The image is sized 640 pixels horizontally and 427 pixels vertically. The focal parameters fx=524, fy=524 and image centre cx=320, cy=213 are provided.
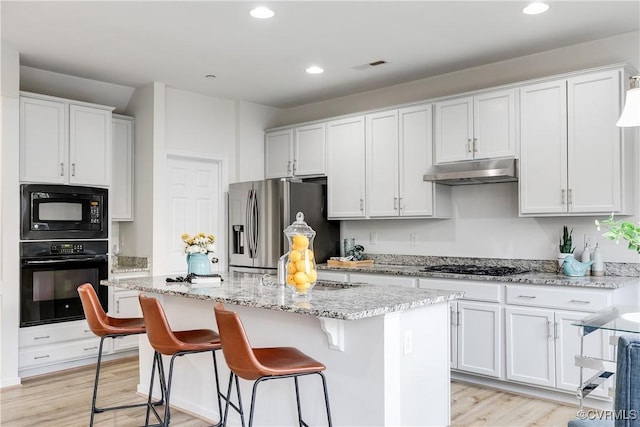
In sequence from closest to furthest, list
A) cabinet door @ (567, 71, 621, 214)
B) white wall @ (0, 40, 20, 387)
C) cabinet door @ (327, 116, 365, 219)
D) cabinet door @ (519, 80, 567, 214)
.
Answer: cabinet door @ (567, 71, 621, 214), cabinet door @ (519, 80, 567, 214), white wall @ (0, 40, 20, 387), cabinet door @ (327, 116, 365, 219)

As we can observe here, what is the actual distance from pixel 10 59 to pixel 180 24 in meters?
1.57

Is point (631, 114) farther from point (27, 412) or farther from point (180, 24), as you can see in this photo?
point (27, 412)

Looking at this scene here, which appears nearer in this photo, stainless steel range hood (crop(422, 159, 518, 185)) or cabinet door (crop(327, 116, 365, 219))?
stainless steel range hood (crop(422, 159, 518, 185))

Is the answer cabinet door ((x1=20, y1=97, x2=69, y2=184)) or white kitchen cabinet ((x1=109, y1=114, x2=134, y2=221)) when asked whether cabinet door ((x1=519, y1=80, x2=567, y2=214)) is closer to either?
white kitchen cabinet ((x1=109, y1=114, x2=134, y2=221))

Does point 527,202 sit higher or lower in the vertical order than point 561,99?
lower

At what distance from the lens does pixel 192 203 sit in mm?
5555

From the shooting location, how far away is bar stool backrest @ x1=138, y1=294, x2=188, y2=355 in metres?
2.70

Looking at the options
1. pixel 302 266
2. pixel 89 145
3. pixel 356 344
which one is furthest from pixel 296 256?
pixel 89 145

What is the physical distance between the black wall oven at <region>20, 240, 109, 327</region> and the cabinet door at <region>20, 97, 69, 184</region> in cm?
60

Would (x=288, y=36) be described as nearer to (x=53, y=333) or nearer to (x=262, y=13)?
(x=262, y=13)

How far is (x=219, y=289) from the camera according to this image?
3045 millimetres

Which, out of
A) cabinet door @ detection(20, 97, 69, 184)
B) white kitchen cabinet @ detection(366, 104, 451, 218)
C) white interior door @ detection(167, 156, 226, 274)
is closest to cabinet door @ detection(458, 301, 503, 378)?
white kitchen cabinet @ detection(366, 104, 451, 218)

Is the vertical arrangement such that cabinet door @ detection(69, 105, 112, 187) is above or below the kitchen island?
above

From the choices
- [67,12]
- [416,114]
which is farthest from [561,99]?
[67,12]
